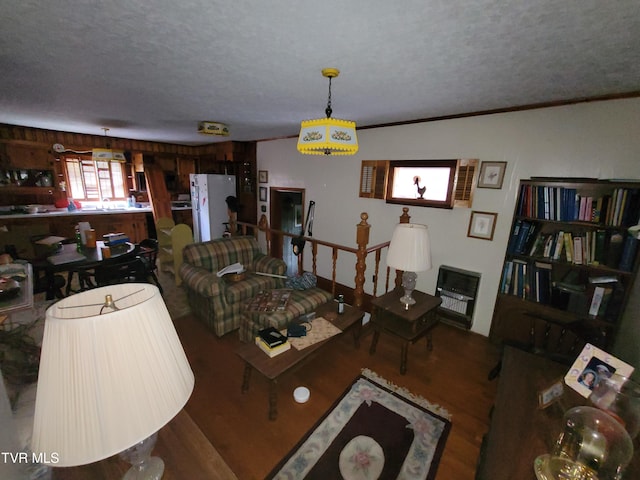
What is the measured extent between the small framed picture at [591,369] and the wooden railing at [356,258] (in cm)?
178

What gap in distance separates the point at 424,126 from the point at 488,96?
93 cm

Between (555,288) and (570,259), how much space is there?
0.30 m

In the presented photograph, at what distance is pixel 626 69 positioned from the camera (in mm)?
1614

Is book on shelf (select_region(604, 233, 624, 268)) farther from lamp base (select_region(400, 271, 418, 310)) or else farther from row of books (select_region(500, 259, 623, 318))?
lamp base (select_region(400, 271, 418, 310))

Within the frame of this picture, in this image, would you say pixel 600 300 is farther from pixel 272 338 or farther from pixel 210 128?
pixel 210 128

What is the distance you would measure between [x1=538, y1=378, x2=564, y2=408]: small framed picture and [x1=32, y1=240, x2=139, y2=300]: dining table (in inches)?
155

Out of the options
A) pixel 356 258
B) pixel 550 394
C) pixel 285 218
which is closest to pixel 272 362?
pixel 550 394

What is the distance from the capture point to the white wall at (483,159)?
85.3 inches

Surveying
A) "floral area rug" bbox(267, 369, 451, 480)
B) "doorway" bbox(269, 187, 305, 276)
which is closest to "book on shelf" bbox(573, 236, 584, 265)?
"floral area rug" bbox(267, 369, 451, 480)

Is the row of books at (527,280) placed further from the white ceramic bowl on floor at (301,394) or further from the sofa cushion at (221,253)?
the sofa cushion at (221,253)

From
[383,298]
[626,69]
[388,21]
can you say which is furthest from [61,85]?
[626,69]

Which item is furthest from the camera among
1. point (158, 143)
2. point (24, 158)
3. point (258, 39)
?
point (158, 143)

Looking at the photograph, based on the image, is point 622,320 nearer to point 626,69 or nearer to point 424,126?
point 626,69

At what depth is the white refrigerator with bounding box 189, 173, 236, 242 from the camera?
17.6 feet
